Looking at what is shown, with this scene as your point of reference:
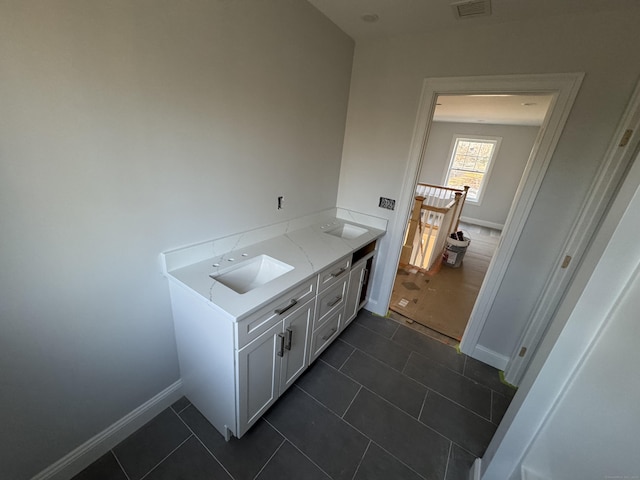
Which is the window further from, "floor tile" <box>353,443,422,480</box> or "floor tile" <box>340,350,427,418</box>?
"floor tile" <box>353,443,422,480</box>

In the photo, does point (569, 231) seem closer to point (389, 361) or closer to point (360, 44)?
point (389, 361)

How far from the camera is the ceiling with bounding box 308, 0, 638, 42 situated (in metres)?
1.37

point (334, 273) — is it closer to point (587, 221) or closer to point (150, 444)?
point (150, 444)

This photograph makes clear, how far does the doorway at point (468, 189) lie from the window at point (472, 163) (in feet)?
0.07

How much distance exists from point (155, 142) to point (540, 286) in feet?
8.48

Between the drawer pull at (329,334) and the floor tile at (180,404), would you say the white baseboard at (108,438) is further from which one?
the drawer pull at (329,334)

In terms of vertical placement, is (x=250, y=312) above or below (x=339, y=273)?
above

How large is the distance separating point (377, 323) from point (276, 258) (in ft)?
4.68

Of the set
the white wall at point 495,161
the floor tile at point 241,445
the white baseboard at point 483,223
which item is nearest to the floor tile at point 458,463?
the floor tile at point 241,445

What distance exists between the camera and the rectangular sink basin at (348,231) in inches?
94.4

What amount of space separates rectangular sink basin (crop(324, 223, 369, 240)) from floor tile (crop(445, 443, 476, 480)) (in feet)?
5.31

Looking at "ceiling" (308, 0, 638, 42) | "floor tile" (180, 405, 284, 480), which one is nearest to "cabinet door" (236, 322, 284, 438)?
"floor tile" (180, 405, 284, 480)

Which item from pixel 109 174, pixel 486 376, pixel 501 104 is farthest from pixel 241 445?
pixel 501 104

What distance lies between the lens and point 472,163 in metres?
6.67
